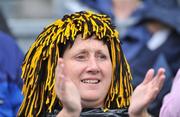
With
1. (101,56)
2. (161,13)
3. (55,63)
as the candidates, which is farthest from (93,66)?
(161,13)

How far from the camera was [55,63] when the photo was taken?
528 cm

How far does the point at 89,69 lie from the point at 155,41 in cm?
231

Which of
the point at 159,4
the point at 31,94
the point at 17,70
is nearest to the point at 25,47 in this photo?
the point at 159,4

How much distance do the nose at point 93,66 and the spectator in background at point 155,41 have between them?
181 centimetres

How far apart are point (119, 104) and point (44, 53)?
0.49m

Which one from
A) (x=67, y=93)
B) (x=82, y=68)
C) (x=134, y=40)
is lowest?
(x=67, y=93)

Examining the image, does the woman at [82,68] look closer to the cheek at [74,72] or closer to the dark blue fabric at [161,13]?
the cheek at [74,72]

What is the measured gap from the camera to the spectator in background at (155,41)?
7.14 metres

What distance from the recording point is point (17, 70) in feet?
20.9

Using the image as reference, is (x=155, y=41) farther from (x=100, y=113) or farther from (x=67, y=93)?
(x=67, y=93)

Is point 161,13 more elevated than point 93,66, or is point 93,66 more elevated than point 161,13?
point 161,13

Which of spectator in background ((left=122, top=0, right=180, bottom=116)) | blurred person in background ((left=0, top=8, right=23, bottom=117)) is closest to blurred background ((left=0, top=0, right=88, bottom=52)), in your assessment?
spectator in background ((left=122, top=0, right=180, bottom=116))

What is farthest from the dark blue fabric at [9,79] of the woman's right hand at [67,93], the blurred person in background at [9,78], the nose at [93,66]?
the woman's right hand at [67,93]

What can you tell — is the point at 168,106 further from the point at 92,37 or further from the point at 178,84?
the point at 92,37
